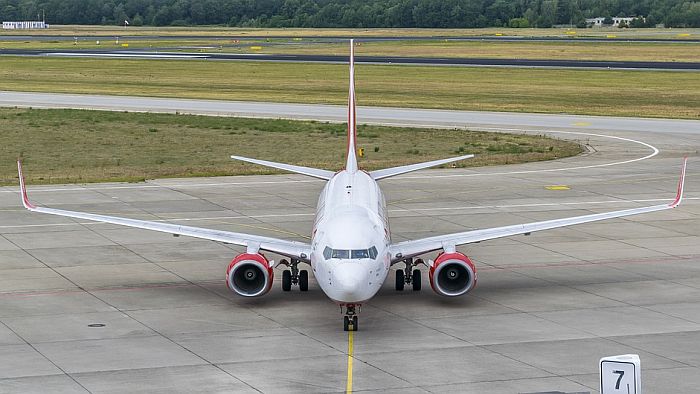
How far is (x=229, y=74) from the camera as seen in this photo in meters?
126

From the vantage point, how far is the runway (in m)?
25.9

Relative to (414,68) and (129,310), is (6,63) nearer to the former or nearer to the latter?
(414,68)

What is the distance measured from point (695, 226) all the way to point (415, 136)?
1255 inches

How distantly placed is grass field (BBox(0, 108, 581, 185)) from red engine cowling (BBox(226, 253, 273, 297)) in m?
26.9

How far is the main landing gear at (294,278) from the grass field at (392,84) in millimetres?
60041

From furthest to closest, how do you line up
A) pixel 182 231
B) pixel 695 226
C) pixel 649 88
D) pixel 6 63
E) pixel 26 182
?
1. pixel 6 63
2. pixel 649 88
3. pixel 26 182
4. pixel 695 226
5. pixel 182 231

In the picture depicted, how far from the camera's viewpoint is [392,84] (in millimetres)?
113875

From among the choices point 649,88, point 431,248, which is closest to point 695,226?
point 431,248

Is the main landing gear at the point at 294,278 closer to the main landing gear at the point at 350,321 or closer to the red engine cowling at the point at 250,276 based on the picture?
the red engine cowling at the point at 250,276

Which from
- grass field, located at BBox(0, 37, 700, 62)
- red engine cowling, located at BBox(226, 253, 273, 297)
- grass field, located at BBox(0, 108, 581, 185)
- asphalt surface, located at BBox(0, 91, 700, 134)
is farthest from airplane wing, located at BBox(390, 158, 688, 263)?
grass field, located at BBox(0, 37, 700, 62)

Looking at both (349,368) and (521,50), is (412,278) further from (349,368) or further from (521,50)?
(521,50)

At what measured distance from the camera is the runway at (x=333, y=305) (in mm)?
25891

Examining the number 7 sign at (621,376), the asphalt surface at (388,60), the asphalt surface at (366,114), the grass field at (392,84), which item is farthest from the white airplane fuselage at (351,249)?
the asphalt surface at (388,60)

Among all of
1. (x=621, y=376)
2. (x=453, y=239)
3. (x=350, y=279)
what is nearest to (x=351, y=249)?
(x=350, y=279)
